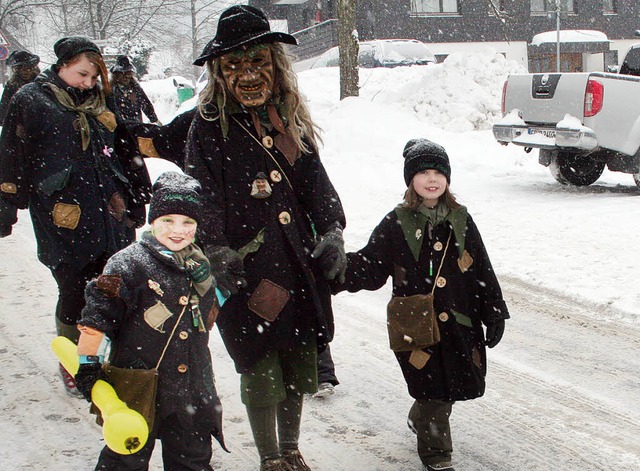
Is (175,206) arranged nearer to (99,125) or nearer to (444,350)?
(444,350)

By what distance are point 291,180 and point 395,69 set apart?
18568 mm

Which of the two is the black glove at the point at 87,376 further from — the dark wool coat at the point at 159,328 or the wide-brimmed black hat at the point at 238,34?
the wide-brimmed black hat at the point at 238,34

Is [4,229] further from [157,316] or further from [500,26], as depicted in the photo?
[500,26]

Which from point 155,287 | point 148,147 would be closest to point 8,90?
point 148,147

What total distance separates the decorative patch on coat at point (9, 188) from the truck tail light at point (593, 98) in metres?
7.69

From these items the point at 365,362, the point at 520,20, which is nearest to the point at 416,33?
the point at 520,20

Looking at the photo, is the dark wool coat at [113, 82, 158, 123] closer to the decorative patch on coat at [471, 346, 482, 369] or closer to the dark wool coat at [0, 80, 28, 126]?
the dark wool coat at [0, 80, 28, 126]

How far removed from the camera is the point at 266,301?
3.32 m

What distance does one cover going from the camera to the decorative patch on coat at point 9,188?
4438mm

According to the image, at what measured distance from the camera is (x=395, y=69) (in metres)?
21.5

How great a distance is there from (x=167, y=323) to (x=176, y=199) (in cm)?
46

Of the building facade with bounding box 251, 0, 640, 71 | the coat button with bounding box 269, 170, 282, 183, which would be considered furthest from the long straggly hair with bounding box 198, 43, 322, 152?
the building facade with bounding box 251, 0, 640, 71

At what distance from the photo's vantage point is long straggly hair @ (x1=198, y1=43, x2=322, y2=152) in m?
3.40

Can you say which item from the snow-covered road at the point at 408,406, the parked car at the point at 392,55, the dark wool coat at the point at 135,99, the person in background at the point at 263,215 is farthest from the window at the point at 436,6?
the person in background at the point at 263,215
